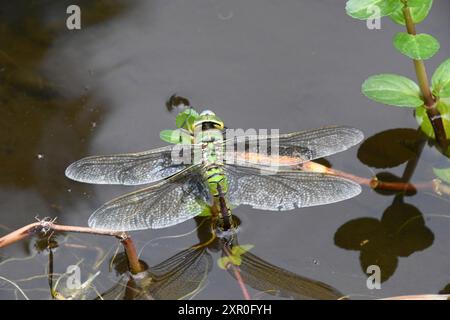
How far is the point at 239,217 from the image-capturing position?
10.2ft

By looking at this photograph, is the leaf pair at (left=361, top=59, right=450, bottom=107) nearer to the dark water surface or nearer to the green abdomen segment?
the dark water surface

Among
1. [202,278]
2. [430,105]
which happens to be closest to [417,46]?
[430,105]

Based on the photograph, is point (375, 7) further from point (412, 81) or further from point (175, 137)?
point (175, 137)

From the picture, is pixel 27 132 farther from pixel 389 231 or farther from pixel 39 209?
pixel 389 231

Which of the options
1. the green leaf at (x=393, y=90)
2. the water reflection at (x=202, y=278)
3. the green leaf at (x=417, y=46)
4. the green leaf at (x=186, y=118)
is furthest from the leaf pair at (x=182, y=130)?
the green leaf at (x=417, y=46)

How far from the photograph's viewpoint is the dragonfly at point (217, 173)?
2.93 meters

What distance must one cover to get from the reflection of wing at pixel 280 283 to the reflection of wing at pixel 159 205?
0.32 m

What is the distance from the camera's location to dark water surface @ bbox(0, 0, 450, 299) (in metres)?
2.98

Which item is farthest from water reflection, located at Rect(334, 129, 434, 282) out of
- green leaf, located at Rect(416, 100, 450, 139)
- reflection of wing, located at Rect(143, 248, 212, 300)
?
reflection of wing, located at Rect(143, 248, 212, 300)

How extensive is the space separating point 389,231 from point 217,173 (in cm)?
Answer: 77

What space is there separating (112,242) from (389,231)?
1180 mm

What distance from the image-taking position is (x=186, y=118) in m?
3.19

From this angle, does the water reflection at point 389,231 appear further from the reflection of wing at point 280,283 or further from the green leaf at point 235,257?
the green leaf at point 235,257
